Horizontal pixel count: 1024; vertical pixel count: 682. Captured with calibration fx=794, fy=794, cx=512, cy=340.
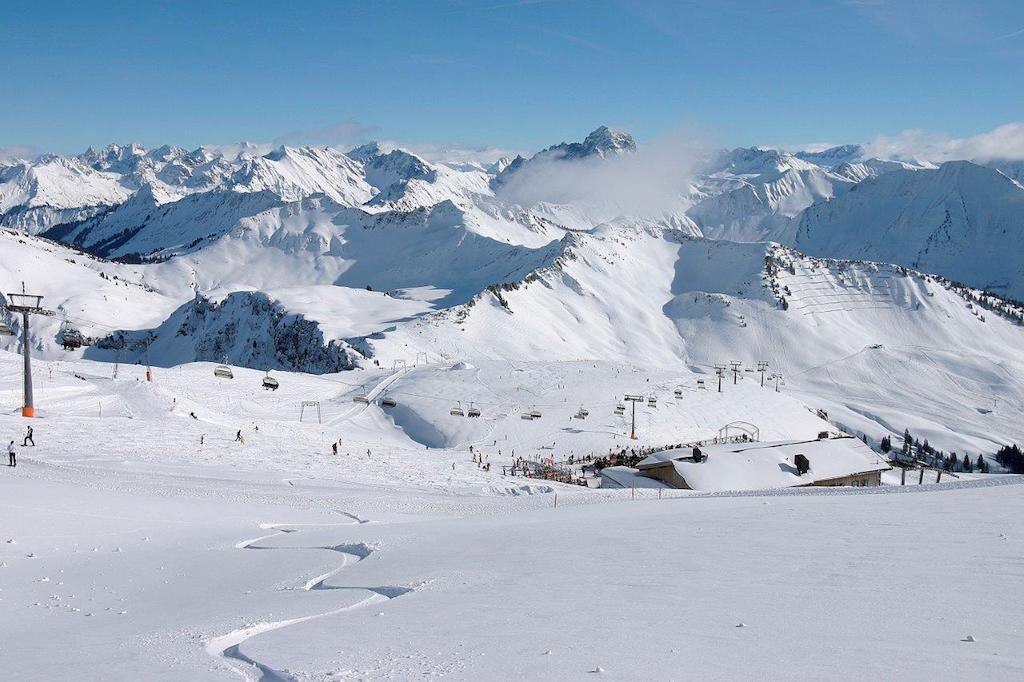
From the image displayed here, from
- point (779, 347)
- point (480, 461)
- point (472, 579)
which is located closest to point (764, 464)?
point (480, 461)

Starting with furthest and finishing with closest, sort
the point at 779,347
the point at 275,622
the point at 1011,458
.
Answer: the point at 779,347 < the point at 1011,458 < the point at 275,622

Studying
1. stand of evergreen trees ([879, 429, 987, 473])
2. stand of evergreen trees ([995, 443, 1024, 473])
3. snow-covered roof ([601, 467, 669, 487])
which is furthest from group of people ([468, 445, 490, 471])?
stand of evergreen trees ([995, 443, 1024, 473])

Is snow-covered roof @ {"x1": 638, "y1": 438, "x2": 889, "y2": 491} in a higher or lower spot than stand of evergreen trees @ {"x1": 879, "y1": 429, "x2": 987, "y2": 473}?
higher

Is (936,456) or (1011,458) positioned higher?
(936,456)

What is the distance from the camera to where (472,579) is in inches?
533

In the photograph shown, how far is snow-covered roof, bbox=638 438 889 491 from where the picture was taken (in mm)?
47188

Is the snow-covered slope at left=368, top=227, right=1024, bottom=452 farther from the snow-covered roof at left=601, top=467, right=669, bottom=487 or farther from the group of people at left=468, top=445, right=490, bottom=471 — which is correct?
the snow-covered roof at left=601, top=467, right=669, bottom=487

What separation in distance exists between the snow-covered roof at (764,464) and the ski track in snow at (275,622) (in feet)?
104

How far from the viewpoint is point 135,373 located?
65.0 metres

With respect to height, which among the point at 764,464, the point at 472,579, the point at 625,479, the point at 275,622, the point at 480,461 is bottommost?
the point at 625,479

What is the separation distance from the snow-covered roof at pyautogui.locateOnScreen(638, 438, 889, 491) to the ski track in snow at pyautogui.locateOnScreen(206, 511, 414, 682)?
31.6 meters

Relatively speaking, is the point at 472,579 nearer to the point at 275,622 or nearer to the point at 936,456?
the point at 275,622

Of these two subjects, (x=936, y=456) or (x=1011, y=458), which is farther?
(x=1011, y=458)

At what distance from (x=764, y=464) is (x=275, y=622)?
143ft
